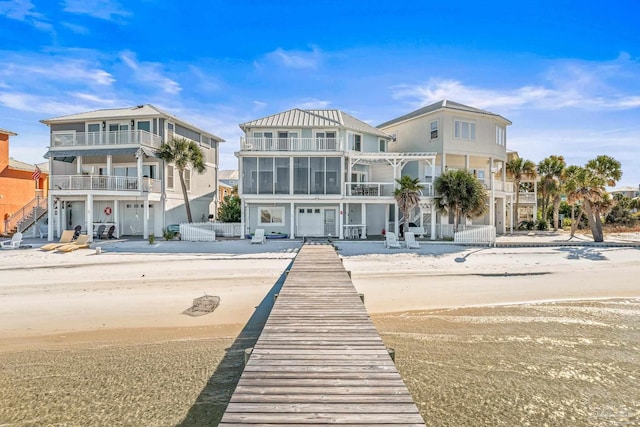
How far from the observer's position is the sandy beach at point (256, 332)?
5.98 m

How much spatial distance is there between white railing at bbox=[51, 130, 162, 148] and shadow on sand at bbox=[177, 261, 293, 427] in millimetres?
20118

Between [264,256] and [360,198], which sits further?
[360,198]

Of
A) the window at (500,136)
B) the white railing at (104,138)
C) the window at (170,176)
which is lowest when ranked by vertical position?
the window at (170,176)

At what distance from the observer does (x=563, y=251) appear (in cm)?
1997

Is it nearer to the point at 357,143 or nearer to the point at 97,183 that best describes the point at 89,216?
the point at 97,183

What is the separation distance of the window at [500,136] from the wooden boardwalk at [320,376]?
26357 mm

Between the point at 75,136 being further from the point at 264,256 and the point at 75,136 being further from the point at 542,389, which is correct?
the point at 542,389

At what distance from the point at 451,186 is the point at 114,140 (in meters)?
22.5

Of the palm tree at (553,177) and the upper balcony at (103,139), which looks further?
the palm tree at (553,177)

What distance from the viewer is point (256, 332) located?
878cm

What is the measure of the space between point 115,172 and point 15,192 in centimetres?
950

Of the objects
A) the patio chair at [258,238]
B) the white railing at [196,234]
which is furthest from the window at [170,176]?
the patio chair at [258,238]

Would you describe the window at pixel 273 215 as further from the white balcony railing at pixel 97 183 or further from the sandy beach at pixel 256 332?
the sandy beach at pixel 256 332

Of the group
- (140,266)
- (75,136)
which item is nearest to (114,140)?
(75,136)
